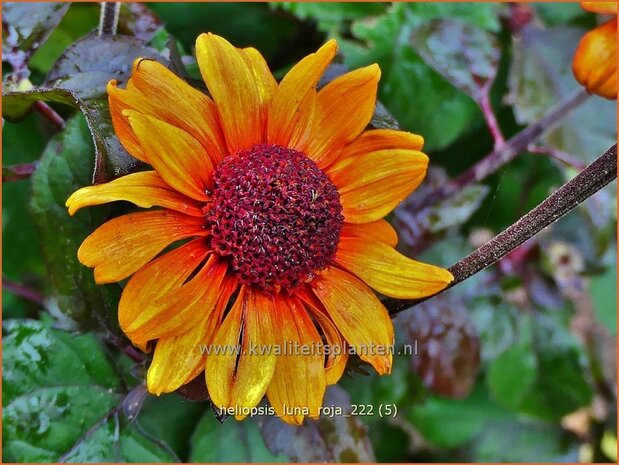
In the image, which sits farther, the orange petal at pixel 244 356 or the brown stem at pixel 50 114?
the brown stem at pixel 50 114

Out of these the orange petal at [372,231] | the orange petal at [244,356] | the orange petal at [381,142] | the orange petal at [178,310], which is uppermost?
the orange petal at [381,142]

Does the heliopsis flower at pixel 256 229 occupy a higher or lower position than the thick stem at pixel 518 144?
higher

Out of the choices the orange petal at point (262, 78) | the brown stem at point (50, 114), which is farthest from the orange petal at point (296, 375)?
the brown stem at point (50, 114)

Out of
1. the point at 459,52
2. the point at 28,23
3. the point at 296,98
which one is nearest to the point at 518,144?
the point at 459,52

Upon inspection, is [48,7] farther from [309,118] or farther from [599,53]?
[599,53]

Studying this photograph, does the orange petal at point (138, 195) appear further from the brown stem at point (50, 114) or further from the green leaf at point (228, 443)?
the green leaf at point (228, 443)
